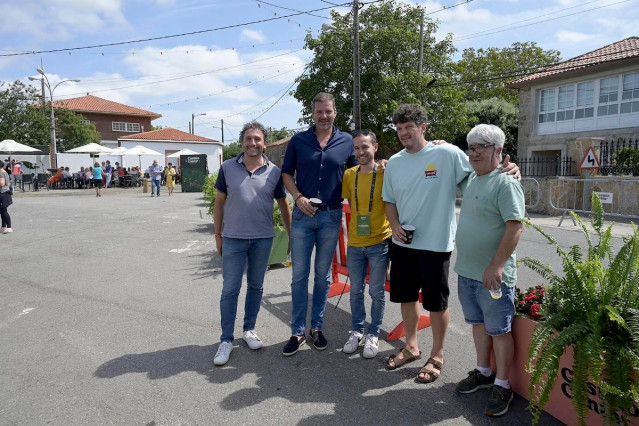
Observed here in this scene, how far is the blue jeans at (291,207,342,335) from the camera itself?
371cm

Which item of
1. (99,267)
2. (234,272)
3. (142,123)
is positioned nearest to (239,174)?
(234,272)

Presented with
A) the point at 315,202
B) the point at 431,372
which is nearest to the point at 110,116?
the point at 315,202

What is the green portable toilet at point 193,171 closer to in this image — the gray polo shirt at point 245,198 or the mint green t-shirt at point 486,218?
the gray polo shirt at point 245,198

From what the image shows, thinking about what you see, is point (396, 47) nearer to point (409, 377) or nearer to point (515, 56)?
point (515, 56)

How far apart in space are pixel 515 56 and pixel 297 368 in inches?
1428

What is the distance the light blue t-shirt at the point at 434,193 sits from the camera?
316 centimetres

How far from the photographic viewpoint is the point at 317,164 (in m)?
3.68

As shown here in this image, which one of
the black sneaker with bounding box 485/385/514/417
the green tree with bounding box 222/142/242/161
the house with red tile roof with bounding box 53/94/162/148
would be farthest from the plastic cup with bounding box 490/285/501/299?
the green tree with bounding box 222/142/242/161

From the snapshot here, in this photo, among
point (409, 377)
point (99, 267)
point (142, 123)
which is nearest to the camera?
point (409, 377)

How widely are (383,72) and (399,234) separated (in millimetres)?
20261

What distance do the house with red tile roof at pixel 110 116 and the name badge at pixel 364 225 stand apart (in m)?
49.5

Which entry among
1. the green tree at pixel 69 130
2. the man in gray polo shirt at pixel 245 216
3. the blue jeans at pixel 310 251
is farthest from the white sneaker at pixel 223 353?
the green tree at pixel 69 130

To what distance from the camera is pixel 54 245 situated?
Answer: 351 inches

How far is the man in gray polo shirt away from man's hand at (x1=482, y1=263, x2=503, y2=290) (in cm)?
182
